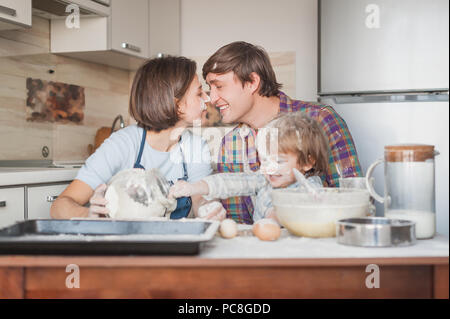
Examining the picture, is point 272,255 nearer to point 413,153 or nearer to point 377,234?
point 377,234

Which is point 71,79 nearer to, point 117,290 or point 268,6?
point 268,6

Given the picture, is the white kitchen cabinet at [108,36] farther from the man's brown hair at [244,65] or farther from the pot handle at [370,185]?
the pot handle at [370,185]

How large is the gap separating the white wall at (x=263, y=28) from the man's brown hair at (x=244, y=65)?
3.35 ft

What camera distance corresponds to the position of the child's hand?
102 cm

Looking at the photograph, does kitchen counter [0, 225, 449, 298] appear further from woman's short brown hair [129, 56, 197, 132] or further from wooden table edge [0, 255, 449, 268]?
woman's short brown hair [129, 56, 197, 132]

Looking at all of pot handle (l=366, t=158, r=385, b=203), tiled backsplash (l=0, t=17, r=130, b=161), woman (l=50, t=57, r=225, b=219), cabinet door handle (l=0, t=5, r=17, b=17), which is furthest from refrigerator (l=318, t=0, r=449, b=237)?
tiled backsplash (l=0, t=17, r=130, b=161)

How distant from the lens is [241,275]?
27.8 inches

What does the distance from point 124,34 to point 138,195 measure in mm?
1749

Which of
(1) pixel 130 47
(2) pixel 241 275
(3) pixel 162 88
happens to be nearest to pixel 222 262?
(2) pixel 241 275

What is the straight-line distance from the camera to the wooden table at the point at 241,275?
27.5 inches

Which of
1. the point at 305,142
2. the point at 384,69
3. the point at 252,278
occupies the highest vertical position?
the point at 384,69

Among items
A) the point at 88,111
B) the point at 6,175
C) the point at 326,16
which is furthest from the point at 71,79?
the point at 326,16

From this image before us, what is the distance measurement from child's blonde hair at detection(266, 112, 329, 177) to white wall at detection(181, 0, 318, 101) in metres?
1.49

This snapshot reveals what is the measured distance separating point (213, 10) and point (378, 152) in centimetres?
124
